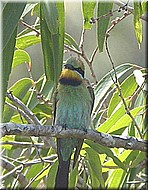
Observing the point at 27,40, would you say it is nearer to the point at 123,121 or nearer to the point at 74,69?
the point at 74,69

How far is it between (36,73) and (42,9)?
3786mm

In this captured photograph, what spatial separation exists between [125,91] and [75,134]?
1.54 feet

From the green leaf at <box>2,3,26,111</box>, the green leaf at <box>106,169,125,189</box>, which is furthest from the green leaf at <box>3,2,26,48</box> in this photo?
the green leaf at <box>106,169,125,189</box>

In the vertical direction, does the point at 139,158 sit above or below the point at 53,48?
below

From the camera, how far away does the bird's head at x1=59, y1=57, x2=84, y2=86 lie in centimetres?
186

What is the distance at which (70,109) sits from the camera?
183cm

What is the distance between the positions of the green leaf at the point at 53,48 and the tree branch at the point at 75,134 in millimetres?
139

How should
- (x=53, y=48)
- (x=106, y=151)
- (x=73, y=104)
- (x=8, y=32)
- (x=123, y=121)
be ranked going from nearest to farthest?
1. (x=8, y=32)
2. (x=53, y=48)
3. (x=106, y=151)
4. (x=123, y=121)
5. (x=73, y=104)

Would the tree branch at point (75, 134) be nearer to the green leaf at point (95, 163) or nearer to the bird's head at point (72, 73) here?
the green leaf at point (95, 163)

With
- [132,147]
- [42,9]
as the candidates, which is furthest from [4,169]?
[42,9]

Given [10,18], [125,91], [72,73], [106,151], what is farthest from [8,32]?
[125,91]

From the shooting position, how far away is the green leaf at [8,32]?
4.06ft

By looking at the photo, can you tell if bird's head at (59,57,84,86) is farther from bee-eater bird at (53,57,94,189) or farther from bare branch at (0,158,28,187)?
bare branch at (0,158,28,187)


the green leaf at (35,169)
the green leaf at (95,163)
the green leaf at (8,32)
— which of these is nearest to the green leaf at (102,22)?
the green leaf at (8,32)
